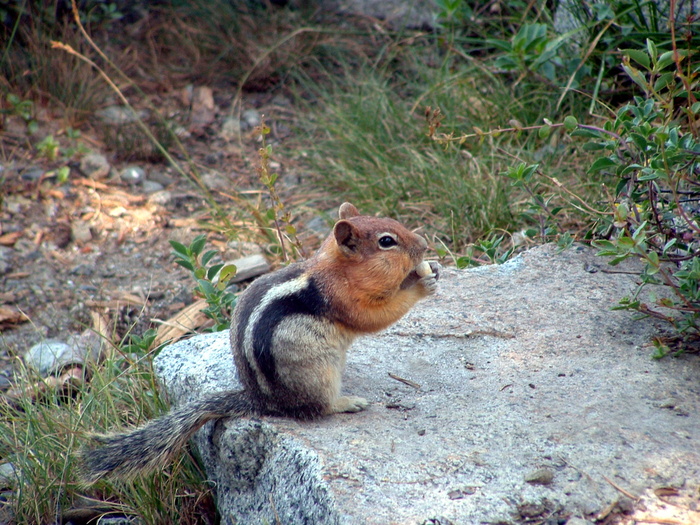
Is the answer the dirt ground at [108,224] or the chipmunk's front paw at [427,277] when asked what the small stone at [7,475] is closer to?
the dirt ground at [108,224]

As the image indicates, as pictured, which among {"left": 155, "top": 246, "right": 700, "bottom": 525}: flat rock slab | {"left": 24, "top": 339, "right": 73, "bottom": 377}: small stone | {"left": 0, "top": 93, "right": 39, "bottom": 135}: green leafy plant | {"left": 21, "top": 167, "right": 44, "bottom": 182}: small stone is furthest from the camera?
{"left": 0, "top": 93, "right": 39, "bottom": 135}: green leafy plant

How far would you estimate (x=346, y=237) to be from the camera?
298cm

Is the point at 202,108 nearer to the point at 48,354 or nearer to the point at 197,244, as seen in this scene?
the point at 48,354

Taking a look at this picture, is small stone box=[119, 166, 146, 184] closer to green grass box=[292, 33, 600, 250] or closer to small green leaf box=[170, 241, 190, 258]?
green grass box=[292, 33, 600, 250]

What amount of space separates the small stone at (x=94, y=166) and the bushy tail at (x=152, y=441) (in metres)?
4.08

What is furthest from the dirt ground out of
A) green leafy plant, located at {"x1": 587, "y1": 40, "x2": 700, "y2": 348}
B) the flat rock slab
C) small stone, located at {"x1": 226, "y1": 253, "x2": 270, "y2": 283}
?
green leafy plant, located at {"x1": 587, "y1": 40, "x2": 700, "y2": 348}

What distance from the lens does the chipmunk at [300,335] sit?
9.13ft

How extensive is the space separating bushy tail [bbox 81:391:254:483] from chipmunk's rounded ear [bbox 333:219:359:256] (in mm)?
735

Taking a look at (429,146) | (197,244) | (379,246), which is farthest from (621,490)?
(429,146)

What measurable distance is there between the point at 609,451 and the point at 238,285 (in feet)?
10.3

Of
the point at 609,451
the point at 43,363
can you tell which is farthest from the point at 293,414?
Result: the point at 43,363

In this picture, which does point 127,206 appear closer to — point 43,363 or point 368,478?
point 43,363

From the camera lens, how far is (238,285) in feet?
16.8

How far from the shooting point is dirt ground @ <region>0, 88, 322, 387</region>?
16.8 feet
